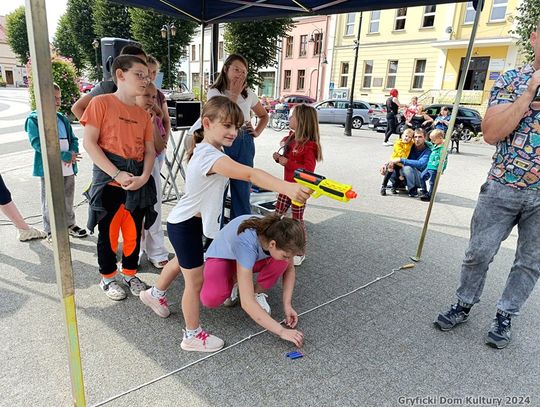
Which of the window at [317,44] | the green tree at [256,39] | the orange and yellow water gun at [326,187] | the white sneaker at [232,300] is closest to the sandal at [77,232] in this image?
the white sneaker at [232,300]

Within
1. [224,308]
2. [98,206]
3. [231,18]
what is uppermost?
[231,18]

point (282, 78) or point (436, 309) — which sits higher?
point (282, 78)

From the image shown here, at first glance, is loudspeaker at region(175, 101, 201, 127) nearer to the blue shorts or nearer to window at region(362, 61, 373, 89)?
the blue shorts

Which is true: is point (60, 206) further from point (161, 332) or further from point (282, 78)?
point (282, 78)

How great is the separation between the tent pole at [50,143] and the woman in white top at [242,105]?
1430mm

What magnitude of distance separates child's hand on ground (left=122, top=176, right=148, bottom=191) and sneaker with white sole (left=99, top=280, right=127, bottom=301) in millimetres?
755

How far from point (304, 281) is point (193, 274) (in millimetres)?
1257

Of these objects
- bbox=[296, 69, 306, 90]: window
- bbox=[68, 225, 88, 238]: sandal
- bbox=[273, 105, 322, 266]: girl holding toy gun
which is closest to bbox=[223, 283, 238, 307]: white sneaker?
bbox=[273, 105, 322, 266]: girl holding toy gun

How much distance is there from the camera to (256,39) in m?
19.1

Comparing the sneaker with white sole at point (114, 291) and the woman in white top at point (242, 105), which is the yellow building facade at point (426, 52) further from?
the sneaker with white sole at point (114, 291)

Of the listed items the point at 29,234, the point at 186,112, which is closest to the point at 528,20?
the point at 186,112

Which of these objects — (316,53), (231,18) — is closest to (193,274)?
(231,18)

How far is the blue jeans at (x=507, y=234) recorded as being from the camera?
2.17m

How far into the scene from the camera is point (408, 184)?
601 centimetres
